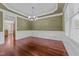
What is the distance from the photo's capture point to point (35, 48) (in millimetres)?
2150

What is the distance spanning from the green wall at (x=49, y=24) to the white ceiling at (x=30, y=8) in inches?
6.1

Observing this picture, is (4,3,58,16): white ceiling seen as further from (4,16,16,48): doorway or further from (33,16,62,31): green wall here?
(4,16,16,48): doorway

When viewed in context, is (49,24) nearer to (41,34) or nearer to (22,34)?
(41,34)

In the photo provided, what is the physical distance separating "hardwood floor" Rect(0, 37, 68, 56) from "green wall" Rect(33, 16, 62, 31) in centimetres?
23

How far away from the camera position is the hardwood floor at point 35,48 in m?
2.12

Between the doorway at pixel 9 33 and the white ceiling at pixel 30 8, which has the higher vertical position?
the white ceiling at pixel 30 8

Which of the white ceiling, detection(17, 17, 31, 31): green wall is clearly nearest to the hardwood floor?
detection(17, 17, 31, 31): green wall

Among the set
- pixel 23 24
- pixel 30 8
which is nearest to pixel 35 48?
pixel 23 24

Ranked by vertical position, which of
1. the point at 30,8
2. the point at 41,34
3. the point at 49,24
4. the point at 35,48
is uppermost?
the point at 30,8

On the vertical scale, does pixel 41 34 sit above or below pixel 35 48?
above

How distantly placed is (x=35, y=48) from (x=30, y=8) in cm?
78

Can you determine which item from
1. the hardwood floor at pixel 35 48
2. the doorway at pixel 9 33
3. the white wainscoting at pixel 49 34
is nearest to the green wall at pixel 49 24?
the white wainscoting at pixel 49 34

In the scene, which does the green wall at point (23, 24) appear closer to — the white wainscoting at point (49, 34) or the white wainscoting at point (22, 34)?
the white wainscoting at point (22, 34)

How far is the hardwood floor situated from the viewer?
6.97ft
